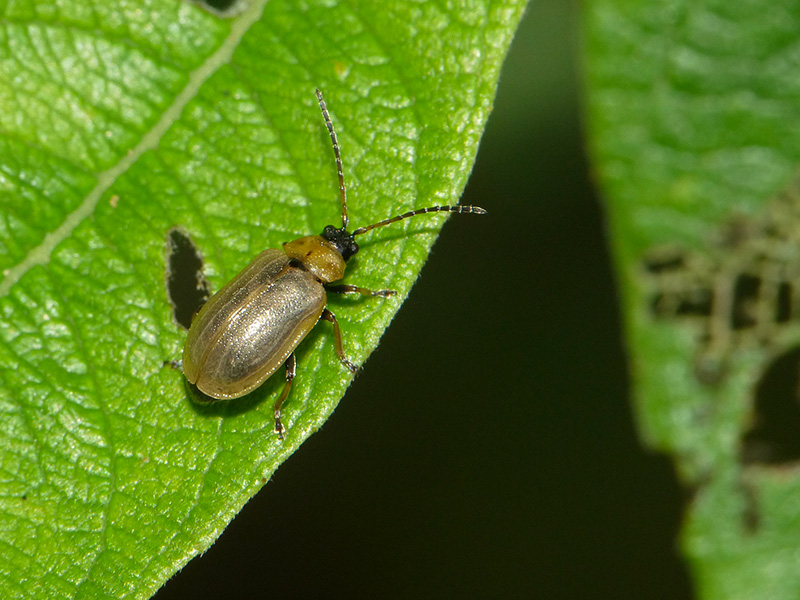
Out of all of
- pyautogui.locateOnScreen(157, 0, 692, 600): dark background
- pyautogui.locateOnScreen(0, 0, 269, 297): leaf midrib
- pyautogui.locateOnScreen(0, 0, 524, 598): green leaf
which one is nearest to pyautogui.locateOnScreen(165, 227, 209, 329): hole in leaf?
pyautogui.locateOnScreen(0, 0, 524, 598): green leaf

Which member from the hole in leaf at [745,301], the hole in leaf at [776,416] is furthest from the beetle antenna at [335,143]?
the hole in leaf at [776,416]

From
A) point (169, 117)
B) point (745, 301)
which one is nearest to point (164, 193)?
point (169, 117)

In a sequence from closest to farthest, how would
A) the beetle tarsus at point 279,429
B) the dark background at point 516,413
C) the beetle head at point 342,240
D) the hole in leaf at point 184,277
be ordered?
the beetle tarsus at point 279,429 < the hole in leaf at point 184,277 < the beetle head at point 342,240 < the dark background at point 516,413

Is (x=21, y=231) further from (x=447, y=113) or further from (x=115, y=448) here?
(x=447, y=113)

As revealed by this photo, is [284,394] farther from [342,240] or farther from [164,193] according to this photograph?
[164,193]

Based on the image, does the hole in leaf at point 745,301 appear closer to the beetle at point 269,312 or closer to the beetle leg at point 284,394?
the beetle at point 269,312

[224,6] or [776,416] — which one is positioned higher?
[224,6]
